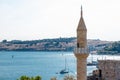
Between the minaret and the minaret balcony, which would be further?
the minaret balcony

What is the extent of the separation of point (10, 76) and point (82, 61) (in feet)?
266

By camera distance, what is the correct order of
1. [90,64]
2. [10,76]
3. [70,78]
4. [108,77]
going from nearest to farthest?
[70,78] → [108,77] → [10,76] → [90,64]

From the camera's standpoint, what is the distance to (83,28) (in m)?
24.8

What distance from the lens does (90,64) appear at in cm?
13762

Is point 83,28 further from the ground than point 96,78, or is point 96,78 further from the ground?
point 83,28

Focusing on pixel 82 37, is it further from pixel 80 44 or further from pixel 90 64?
pixel 90 64

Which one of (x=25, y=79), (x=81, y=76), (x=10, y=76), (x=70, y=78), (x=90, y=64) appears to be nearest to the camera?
(x=81, y=76)

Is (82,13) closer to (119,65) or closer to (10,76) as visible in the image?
(119,65)

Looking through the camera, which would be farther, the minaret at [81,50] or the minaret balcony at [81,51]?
the minaret balcony at [81,51]

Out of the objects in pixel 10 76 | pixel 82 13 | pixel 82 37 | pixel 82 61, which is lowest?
pixel 10 76

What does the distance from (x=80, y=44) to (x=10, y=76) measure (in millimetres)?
80926

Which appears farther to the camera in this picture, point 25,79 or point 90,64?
point 90,64

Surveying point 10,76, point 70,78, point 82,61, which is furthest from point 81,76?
point 10,76

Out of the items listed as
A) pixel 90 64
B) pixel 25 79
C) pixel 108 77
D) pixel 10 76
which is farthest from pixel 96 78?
pixel 90 64
